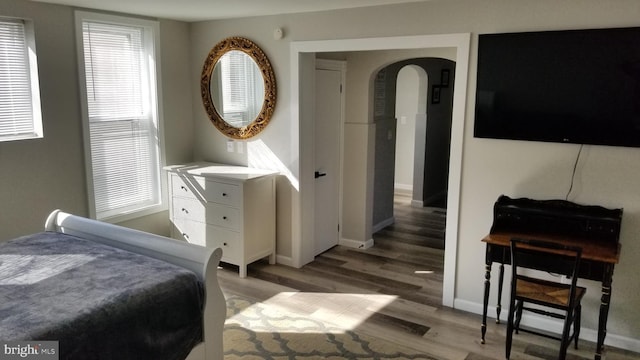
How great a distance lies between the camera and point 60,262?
268 centimetres

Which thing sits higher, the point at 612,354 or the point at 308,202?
the point at 308,202

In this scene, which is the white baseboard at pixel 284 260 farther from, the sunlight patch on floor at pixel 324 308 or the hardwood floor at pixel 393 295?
the sunlight patch on floor at pixel 324 308

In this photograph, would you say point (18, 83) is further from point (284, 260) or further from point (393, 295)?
point (393, 295)

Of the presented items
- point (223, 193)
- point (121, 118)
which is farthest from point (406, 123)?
point (121, 118)

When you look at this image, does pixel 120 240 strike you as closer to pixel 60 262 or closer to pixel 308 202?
pixel 60 262

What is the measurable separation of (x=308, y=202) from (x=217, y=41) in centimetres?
176

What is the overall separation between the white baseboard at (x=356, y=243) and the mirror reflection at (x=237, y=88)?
1.64m

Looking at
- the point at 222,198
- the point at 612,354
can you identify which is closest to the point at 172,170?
the point at 222,198

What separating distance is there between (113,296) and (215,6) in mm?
2473

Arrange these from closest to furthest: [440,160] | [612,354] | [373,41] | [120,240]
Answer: [120,240] < [612,354] < [373,41] < [440,160]

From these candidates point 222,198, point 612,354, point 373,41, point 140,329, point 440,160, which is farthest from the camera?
point 440,160

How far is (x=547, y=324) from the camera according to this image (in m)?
3.47

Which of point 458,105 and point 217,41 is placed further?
point 217,41

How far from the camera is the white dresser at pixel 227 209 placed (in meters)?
4.29
